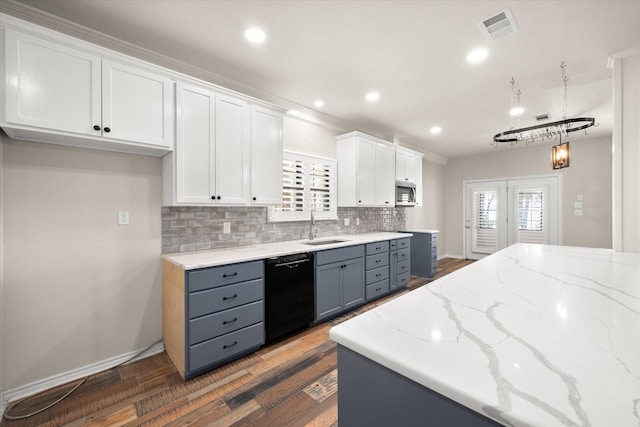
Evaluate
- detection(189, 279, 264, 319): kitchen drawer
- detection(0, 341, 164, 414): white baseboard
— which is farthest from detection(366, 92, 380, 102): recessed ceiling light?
detection(0, 341, 164, 414): white baseboard

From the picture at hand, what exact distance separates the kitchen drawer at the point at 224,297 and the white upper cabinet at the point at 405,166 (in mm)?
3314

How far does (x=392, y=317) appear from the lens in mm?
890

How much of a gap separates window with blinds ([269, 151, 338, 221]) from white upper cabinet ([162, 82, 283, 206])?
48cm

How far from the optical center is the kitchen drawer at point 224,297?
2.07 meters

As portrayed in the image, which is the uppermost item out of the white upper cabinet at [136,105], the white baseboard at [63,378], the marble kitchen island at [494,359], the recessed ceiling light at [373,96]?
the recessed ceiling light at [373,96]

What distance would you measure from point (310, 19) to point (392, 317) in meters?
2.10

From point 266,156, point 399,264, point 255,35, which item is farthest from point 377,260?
point 255,35

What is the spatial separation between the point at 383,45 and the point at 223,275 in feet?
7.61

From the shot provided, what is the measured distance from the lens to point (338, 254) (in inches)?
125

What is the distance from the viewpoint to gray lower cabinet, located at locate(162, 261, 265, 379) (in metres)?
2.05

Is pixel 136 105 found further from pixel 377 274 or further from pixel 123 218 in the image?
pixel 377 274

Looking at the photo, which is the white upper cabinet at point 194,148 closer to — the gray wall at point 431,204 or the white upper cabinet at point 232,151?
the white upper cabinet at point 232,151

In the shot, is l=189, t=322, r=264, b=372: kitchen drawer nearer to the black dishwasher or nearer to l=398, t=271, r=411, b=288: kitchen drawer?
the black dishwasher

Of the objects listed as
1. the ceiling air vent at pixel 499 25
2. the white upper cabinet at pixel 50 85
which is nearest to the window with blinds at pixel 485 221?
the ceiling air vent at pixel 499 25
